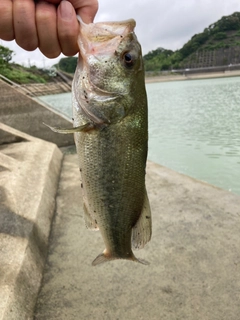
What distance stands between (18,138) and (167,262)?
171 inches

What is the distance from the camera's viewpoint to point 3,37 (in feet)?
5.47

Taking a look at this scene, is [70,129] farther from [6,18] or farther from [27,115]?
[27,115]

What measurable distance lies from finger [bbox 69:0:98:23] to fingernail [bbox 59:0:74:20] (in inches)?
4.7

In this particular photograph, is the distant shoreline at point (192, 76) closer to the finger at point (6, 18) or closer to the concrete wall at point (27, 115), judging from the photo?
the concrete wall at point (27, 115)

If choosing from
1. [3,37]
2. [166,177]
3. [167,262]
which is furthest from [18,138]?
[3,37]

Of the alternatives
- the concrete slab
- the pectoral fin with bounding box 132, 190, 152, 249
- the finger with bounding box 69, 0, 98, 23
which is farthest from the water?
the finger with bounding box 69, 0, 98, 23

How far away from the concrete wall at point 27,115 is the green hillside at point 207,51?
86493 mm

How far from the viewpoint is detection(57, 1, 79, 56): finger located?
5.17 ft

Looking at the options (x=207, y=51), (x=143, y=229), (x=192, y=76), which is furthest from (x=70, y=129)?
(x=207, y=51)

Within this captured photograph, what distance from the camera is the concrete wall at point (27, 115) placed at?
8438 mm

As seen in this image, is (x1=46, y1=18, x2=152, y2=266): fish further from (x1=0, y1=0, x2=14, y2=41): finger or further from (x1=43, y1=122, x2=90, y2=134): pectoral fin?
(x1=0, y1=0, x2=14, y2=41): finger

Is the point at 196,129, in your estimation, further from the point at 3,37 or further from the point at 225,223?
the point at 3,37

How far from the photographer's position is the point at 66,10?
1.58m

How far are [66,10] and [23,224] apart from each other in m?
2.43
